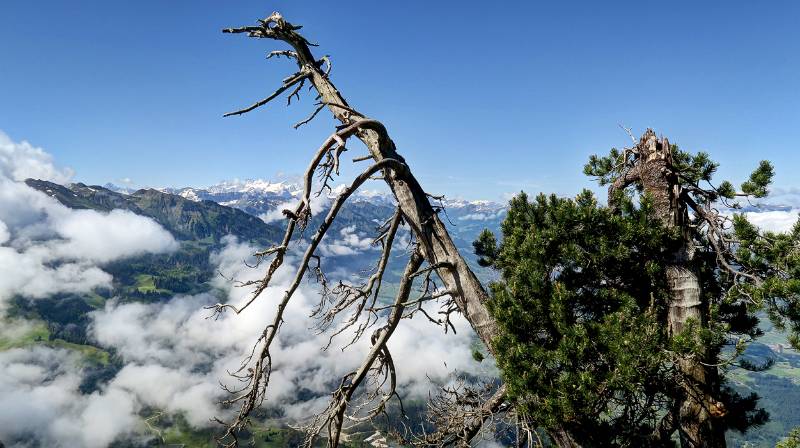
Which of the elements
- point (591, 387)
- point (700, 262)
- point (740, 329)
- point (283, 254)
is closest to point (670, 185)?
point (700, 262)

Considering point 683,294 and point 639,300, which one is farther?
point 639,300

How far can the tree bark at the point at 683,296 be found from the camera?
23.0ft

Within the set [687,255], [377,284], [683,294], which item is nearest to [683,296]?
[683,294]

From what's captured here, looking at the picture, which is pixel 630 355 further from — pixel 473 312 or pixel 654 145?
pixel 654 145

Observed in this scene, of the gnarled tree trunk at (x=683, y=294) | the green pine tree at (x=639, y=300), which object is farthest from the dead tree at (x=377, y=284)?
the gnarled tree trunk at (x=683, y=294)

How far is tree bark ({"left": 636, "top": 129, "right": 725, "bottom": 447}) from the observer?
702 cm

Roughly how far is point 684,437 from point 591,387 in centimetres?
215

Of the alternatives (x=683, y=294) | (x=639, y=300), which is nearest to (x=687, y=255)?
(x=683, y=294)

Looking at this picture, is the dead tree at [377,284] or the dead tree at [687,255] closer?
the dead tree at [377,284]

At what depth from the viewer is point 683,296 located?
733cm

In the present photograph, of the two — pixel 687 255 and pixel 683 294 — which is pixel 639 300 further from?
pixel 687 255

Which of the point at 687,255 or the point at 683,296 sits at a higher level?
the point at 687,255

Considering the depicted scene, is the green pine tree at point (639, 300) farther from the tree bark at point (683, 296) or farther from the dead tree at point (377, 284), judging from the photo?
the dead tree at point (377, 284)

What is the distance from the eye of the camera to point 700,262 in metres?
8.02
